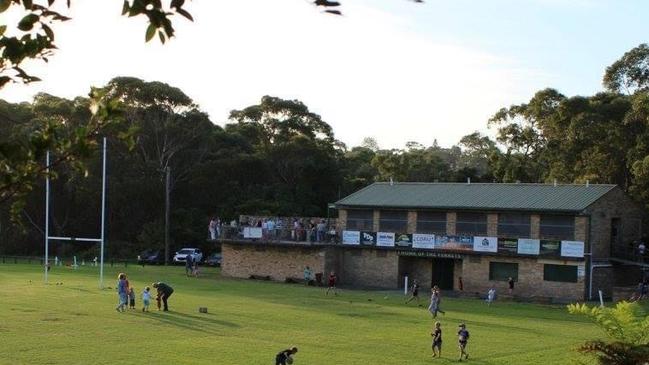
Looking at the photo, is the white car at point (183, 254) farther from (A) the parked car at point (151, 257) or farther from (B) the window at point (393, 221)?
(B) the window at point (393, 221)

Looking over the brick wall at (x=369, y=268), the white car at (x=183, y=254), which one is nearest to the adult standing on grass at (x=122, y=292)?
the brick wall at (x=369, y=268)

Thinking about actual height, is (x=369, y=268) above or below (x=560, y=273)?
below

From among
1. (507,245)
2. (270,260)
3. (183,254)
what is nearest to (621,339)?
(507,245)

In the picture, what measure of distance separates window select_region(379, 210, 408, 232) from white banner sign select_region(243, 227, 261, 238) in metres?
8.79

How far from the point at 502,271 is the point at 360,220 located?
33.9ft

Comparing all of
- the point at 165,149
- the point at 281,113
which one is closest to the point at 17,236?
the point at 165,149

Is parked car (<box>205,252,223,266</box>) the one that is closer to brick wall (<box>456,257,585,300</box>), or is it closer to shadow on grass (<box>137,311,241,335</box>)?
brick wall (<box>456,257,585,300</box>)

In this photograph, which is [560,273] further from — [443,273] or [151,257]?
[151,257]

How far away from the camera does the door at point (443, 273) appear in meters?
52.4

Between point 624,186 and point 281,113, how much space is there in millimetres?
34768

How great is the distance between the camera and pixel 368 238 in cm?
5447

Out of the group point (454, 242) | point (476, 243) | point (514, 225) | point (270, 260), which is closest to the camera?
point (514, 225)

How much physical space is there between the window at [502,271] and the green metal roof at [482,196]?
3.29 meters

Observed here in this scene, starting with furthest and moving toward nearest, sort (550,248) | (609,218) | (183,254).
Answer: (183,254), (609,218), (550,248)
